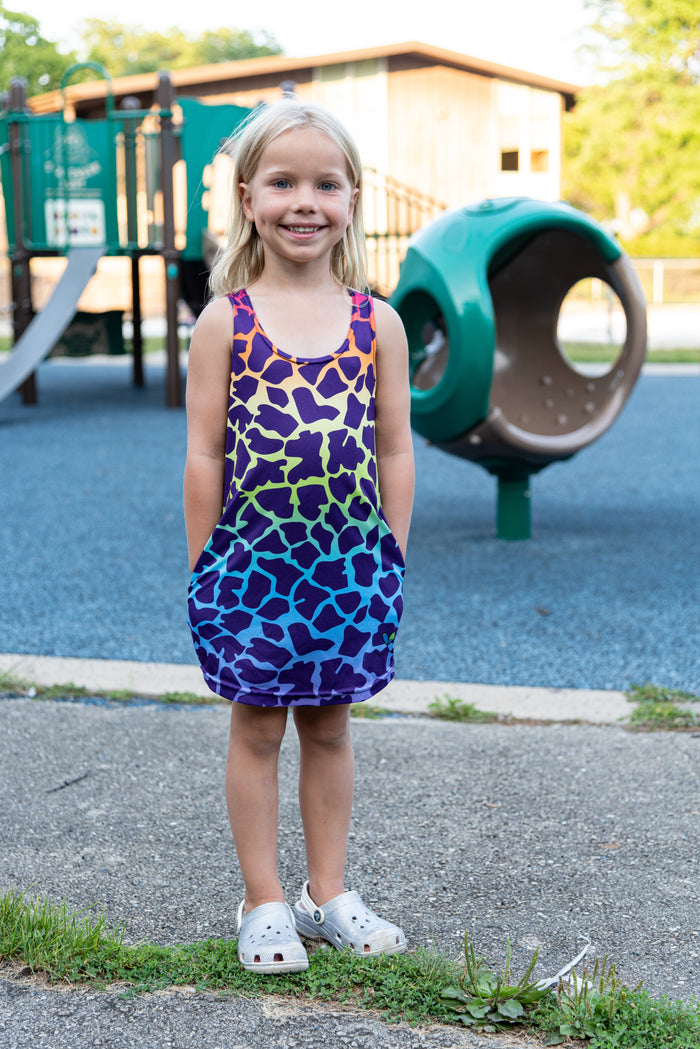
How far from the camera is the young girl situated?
2049 millimetres

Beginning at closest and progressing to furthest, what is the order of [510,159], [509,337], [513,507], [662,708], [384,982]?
1. [384,982]
2. [662,708]
3. [513,507]
4. [509,337]
5. [510,159]

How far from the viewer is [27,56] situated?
130 feet

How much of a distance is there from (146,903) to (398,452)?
3.42 feet

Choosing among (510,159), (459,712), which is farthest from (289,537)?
(510,159)

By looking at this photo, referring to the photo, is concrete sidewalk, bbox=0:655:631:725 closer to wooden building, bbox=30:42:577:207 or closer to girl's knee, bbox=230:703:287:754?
girl's knee, bbox=230:703:287:754

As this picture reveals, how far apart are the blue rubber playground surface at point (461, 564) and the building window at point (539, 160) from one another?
20.6m

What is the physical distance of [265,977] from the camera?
207 cm

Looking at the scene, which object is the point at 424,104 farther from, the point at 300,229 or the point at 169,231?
the point at 300,229

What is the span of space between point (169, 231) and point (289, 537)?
32.7 feet

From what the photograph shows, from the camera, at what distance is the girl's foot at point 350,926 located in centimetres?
213

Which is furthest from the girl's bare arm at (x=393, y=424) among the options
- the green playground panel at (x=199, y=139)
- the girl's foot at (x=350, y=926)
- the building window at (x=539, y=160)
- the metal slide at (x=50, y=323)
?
the building window at (x=539, y=160)

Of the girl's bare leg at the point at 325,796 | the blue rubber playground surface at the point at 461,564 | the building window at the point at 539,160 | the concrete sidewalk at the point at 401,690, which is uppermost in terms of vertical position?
the building window at the point at 539,160

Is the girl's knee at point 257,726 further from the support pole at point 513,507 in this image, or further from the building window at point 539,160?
the building window at point 539,160

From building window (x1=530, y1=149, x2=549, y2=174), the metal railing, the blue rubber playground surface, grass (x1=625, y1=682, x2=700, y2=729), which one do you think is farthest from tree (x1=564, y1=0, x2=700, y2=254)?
grass (x1=625, y1=682, x2=700, y2=729)
